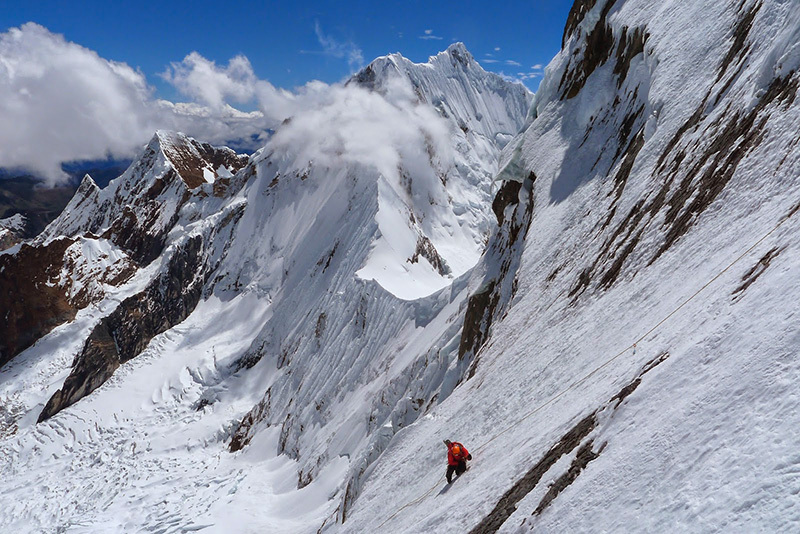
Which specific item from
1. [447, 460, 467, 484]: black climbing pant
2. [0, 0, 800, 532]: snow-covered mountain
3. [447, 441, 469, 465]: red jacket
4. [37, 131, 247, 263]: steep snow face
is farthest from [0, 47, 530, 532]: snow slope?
[447, 441, 469, 465]: red jacket

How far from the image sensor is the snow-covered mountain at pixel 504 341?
7.27 meters

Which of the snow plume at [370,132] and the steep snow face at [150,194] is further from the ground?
the steep snow face at [150,194]

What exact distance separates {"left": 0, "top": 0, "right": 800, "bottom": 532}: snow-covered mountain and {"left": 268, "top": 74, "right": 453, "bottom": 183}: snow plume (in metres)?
1.24

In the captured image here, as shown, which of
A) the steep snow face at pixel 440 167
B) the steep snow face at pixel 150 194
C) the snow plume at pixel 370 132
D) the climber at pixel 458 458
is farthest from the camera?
the steep snow face at pixel 150 194

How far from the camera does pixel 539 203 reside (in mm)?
23250

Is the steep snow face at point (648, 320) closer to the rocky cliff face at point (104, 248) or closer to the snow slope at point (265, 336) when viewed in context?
the snow slope at point (265, 336)

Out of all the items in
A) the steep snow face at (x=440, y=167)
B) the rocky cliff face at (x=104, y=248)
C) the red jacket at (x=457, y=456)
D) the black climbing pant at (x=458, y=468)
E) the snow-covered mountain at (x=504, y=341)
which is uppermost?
the rocky cliff face at (x=104, y=248)

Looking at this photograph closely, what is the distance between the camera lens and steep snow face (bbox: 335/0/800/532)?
20.8 feet

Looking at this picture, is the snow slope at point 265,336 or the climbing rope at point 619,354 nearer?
the climbing rope at point 619,354

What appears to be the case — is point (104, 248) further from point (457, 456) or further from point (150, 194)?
point (457, 456)

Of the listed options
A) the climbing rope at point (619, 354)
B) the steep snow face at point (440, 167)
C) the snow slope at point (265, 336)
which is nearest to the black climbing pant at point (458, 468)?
the climbing rope at point (619, 354)

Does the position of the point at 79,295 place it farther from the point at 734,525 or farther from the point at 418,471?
the point at 734,525

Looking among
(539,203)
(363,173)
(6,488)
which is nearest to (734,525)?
(539,203)

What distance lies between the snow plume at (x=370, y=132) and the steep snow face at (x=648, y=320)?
173 ft
